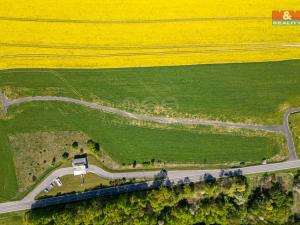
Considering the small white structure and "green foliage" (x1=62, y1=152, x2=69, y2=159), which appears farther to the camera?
"green foliage" (x1=62, y1=152, x2=69, y2=159)

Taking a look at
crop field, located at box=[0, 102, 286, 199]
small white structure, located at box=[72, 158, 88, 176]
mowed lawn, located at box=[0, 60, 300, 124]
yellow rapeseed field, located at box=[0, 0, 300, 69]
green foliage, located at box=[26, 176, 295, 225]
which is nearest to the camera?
green foliage, located at box=[26, 176, 295, 225]

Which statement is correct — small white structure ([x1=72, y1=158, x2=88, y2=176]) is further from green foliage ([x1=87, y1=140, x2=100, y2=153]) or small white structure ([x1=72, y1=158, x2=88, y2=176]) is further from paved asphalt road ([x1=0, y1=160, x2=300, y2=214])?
green foliage ([x1=87, y1=140, x2=100, y2=153])

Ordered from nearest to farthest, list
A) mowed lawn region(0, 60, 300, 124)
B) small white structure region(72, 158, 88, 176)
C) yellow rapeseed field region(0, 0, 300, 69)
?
yellow rapeseed field region(0, 0, 300, 69) → small white structure region(72, 158, 88, 176) → mowed lawn region(0, 60, 300, 124)

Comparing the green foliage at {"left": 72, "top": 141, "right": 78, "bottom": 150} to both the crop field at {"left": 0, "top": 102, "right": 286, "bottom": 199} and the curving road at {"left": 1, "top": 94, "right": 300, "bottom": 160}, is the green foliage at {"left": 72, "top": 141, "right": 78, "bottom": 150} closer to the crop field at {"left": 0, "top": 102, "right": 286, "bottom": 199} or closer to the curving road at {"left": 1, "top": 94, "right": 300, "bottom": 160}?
the crop field at {"left": 0, "top": 102, "right": 286, "bottom": 199}

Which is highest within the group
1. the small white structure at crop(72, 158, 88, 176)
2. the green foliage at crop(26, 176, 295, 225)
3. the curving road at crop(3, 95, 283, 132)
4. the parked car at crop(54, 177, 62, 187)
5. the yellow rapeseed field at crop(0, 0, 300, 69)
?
the yellow rapeseed field at crop(0, 0, 300, 69)

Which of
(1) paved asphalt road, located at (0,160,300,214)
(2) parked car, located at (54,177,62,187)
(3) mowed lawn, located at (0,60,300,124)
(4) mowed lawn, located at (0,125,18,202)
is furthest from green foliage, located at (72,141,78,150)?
(4) mowed lawn, located at (0,125,18,202)

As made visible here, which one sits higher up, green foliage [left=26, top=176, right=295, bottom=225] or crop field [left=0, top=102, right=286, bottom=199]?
crop field [left=0, top=102, right=286, bottom=199]

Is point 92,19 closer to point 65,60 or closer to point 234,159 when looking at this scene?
point 65,60

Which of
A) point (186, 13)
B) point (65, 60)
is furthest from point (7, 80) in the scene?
point (186, 13)
